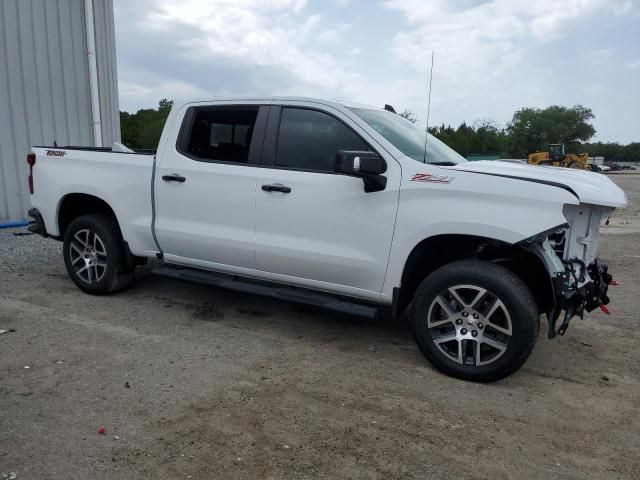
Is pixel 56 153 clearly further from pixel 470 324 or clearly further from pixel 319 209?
pixel 470 324

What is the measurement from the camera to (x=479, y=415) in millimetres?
3412

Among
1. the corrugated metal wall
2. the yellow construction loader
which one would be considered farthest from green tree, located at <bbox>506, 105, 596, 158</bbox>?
the corrugated metal wall

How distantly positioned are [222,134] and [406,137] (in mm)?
1610

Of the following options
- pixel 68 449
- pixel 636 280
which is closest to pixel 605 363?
pixel 636 280

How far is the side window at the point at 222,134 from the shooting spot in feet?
15.5

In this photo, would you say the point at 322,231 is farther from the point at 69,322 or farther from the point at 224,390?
the point at 69,322

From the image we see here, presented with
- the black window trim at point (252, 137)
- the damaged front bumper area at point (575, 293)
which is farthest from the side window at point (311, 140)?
the damaged front bumper area at point (575, 293)

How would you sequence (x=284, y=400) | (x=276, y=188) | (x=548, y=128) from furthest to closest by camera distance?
(x=548, y=128) → (x=276, y=188) → (x=284, y=400)

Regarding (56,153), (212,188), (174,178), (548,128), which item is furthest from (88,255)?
(548,128)

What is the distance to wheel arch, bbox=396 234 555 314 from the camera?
3936 millimetres

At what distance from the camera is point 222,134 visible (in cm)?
486

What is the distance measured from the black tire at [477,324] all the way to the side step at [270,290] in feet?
1.45

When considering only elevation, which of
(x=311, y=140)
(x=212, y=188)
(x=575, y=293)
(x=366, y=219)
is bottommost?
(x=575, y=293)

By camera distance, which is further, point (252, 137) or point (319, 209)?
point (252, 137)
